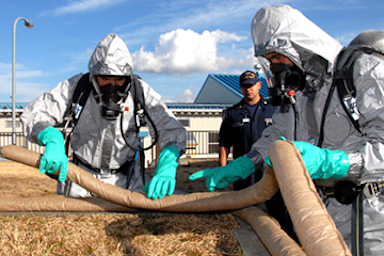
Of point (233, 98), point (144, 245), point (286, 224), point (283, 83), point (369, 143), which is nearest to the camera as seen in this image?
point (369, 143)

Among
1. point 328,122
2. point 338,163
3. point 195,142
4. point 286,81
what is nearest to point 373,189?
point 338,163

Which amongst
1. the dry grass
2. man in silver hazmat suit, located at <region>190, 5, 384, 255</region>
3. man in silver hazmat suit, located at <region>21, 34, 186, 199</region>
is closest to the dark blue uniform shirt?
man in silver hazmat suit, located at <region>21, 34, 186, 199</region>

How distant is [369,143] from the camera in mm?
1595

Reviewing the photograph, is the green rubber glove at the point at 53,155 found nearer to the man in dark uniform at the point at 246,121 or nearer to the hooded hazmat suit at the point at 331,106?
the hooded hazmat suit at the point at 331,106

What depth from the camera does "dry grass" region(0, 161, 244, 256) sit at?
5.84ft

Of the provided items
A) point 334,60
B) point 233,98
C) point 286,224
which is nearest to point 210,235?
point 286,224

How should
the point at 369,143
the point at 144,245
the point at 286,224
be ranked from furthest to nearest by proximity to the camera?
1. the point at 286,224
2. the point at 144,245
3. the point at 369,143

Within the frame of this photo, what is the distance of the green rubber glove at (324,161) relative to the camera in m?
1.55

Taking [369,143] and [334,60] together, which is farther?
[334,60]

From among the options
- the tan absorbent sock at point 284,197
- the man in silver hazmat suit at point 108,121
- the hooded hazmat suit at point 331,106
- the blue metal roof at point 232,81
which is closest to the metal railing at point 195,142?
the blue metal roof at point 232,81

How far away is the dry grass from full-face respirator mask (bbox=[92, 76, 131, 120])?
814 millimetres

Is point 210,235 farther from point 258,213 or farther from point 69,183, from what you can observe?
point 69,183

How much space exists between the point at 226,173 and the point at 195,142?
10.2 m

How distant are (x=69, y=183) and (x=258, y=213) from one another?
6.11ft
